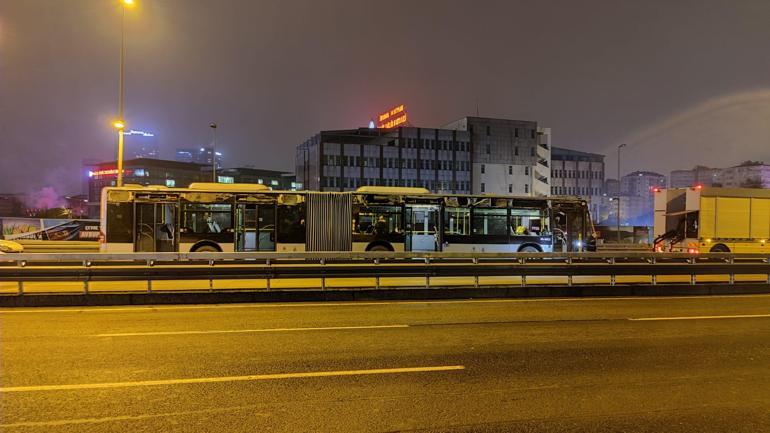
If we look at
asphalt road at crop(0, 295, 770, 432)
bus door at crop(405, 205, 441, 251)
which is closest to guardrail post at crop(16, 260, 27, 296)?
asphalt road at crop(0, 295, 770, 432)

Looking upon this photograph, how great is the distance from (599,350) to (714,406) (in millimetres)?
2305

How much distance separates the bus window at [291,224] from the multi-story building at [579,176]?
117m

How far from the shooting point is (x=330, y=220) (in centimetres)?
1902

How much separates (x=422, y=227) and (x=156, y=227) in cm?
970

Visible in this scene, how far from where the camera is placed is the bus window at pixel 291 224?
18844 mm

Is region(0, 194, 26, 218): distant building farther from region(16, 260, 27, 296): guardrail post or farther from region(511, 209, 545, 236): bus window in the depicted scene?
region(511, 209, 545, 236): bus window

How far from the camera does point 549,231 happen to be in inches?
794

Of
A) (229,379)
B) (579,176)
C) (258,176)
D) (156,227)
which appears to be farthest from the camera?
(258,176)

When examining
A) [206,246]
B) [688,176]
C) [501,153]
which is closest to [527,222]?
[206,246]

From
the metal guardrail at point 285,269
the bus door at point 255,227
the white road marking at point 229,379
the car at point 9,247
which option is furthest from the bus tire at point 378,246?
the car at point 9,247

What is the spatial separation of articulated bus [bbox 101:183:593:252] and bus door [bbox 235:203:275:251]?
4cm

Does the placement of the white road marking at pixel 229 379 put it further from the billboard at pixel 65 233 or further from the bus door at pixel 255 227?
the billboard at pixel 65 233

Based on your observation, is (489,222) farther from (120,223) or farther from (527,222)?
(120,223)

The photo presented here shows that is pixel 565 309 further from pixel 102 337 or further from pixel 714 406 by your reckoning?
pixel 102 337
